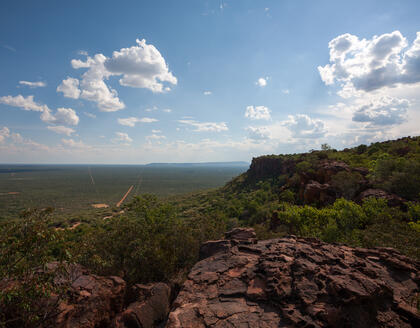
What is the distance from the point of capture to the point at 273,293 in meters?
8.86

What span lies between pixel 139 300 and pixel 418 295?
14184 millimetres

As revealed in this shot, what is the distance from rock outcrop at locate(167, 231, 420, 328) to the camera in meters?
7.92

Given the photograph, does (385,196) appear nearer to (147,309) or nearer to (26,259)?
(147,309)

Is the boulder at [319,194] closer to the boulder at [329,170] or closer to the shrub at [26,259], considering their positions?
the boulder at [329,170]

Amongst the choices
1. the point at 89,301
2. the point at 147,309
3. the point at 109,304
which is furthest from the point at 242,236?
the point at 89,301

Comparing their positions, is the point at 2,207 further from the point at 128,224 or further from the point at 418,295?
the point at 418,295

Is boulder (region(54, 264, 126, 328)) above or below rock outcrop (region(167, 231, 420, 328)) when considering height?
below

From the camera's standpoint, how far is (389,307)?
830 centimetres

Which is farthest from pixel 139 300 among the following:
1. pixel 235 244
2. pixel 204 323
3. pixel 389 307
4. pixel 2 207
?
pixel 2 207

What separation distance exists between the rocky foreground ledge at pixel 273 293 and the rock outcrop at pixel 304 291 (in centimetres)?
4

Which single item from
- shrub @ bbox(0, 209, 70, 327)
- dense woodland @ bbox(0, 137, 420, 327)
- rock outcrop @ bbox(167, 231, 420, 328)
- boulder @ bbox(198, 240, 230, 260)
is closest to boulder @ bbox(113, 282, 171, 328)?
dense woodland @ bbox(0, 137, 420, 327)

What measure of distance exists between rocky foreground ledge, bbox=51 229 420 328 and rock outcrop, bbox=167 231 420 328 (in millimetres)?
35

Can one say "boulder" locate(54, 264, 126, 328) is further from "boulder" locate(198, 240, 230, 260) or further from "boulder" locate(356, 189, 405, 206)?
"boulder" locate(356, 189, 405, 206)

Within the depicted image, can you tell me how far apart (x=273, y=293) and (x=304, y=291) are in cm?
132
